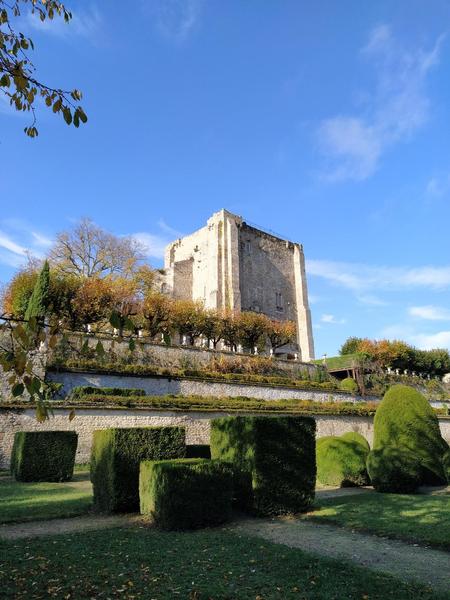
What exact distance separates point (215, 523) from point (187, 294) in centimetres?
4205

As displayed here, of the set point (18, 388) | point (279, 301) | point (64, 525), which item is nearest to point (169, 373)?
point (64, 525)

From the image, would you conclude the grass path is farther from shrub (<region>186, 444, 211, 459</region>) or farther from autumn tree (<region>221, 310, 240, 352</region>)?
autumn tree (<region>221, 310, 240, 352</region>)

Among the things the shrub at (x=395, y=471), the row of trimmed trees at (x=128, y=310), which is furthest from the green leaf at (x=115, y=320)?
the row of trimmed trees at (x=128, y=310)

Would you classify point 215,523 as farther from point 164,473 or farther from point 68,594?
point 68,594

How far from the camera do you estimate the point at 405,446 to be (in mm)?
10812

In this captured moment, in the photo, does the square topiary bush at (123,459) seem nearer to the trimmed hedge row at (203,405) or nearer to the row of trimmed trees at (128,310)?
the trimmed hedge row at (203,405)

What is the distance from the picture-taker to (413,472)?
1041 cm

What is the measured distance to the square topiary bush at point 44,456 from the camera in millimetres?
11398

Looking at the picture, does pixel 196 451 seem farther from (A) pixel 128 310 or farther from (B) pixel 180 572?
(A) pixel 128 310

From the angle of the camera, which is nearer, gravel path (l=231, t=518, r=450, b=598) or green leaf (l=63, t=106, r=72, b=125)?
green leaf (l=63, t=106, r=72, b=125)

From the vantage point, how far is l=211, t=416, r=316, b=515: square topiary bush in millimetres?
8000

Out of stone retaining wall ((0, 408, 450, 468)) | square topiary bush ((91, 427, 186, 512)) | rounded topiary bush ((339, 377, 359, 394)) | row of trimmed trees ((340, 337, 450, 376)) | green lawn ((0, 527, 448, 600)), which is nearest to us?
green lawn ((0, 527, 448, 600))

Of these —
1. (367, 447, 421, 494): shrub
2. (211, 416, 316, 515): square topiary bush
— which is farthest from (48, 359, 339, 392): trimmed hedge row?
(367, 447, 421, 494): shrub

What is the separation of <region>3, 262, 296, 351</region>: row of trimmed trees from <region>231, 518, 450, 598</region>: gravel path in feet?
52.0
